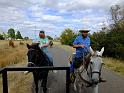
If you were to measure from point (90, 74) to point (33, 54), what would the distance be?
2.42 m

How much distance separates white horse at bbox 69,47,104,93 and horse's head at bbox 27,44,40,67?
4.89 feet

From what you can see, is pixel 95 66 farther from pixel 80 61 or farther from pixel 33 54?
pixel 33 54

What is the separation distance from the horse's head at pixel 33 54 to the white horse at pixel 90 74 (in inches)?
58.6

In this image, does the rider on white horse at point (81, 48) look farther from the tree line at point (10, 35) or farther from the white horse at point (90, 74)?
the tree line at point (10, 35)

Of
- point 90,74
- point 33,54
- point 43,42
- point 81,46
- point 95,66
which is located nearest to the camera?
point 95,66

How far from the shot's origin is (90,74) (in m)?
10.0

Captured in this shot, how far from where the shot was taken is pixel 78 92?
11.1 metres

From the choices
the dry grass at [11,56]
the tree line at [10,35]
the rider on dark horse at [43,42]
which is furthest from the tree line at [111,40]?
the tree line at [10,35]

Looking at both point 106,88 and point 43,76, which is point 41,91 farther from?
point 106,88

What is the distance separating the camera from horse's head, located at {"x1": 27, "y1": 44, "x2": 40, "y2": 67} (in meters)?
11.4

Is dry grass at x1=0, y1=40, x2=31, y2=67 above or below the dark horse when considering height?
below

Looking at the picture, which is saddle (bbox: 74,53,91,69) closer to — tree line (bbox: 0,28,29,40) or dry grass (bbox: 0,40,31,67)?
dry grass (bbox: 0,40,31,67)

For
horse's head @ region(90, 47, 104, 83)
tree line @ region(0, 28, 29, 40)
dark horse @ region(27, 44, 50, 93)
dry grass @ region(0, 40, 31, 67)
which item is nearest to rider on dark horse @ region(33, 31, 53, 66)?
dark horse @ region(27, 44, 50, 93)

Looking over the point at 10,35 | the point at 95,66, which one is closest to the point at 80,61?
the point at 95,66
